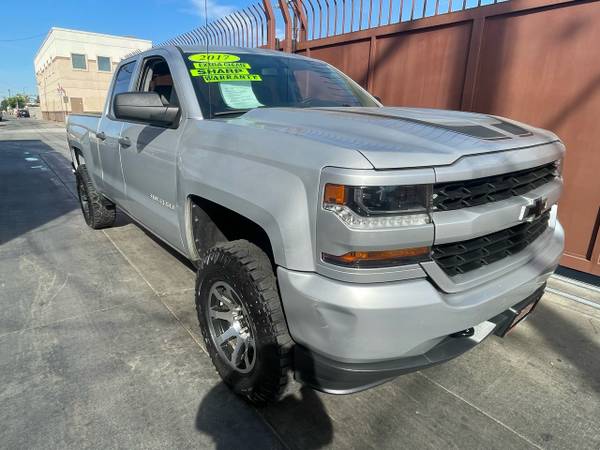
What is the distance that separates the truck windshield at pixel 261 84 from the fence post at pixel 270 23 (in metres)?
3.33

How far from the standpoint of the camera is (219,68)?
2.77m

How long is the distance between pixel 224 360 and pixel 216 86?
171 cm

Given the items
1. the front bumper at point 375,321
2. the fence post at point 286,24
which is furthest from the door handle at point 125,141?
the fence post at point 286,24

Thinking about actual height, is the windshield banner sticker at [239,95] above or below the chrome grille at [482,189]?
above

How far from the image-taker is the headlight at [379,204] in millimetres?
1471

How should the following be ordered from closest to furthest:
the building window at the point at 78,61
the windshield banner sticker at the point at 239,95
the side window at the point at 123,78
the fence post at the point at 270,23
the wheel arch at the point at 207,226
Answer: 1. the wheel arch at the point at 207,226
2. the windshield banner sticker at the point at 239,95
3. the side window at the point at 123,78
4. the fence post at the point at 270,23
5. the building window at the point at 78,61

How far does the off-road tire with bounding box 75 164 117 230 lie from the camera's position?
488 centimetres

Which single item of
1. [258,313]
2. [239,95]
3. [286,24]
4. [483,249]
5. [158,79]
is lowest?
[258,313]

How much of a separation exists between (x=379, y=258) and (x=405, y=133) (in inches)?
23.7

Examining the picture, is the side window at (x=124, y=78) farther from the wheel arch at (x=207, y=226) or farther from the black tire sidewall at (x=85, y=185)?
the wheel arch at (x=207, y=226)

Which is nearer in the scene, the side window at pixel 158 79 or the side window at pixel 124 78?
the side window at pixel 158 79

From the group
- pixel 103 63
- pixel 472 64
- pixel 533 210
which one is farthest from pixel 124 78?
pixel 103 63

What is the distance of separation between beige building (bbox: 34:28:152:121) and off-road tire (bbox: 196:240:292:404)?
52655mm

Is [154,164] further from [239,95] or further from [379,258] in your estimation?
[379,258]
